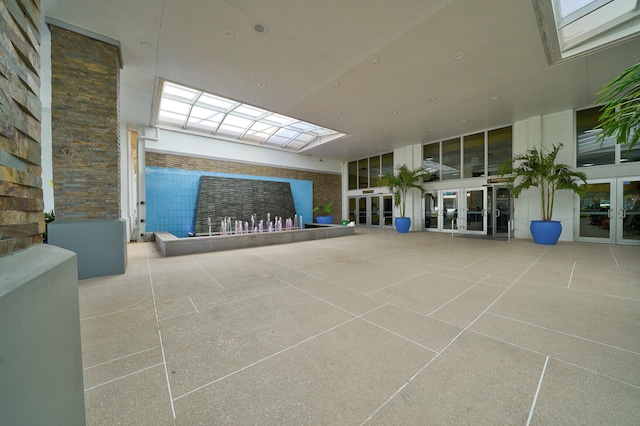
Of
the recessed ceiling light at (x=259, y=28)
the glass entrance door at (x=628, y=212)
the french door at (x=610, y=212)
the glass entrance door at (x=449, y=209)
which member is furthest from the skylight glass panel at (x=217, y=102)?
the glass entrance door at (x=628, y=212)

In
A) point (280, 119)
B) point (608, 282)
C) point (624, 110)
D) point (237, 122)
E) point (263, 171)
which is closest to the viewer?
point (624, 110)

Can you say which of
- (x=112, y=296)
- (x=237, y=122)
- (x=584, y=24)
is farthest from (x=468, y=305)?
(x=237, y=122)

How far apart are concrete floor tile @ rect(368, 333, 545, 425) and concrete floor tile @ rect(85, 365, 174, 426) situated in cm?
120

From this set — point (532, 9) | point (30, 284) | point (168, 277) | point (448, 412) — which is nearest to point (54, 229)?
point (168, 277)

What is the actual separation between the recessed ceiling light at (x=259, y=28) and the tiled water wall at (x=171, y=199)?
288 inches

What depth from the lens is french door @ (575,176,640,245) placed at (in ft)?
21.3

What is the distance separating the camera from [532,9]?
12.1 feet

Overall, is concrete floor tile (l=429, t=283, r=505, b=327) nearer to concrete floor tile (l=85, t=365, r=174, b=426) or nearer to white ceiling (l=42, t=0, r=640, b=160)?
concrete floor tile (l=85, t=365, r=174, b=426)

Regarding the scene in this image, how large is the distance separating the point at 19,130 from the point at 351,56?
5140 millimetres

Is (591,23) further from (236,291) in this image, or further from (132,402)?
(132,402)

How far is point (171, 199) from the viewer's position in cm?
938

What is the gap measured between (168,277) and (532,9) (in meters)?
7.14

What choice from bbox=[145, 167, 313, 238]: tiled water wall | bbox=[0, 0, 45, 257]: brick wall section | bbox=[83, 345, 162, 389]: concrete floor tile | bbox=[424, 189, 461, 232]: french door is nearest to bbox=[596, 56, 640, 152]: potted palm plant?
bbox=[0, 0, 45, 257]: brick wall section

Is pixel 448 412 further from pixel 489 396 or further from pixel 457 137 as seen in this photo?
pixel 457 137
